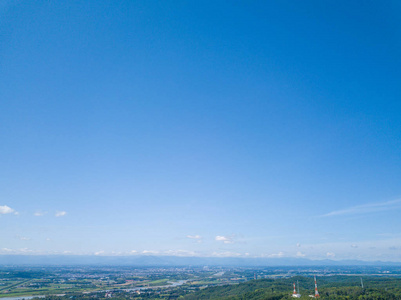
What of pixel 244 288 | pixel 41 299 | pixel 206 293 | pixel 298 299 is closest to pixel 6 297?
pixel 41 299

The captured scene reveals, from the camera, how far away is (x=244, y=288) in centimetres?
8925

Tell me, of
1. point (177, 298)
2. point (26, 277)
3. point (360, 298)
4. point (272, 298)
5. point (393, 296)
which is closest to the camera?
point (360, 298)

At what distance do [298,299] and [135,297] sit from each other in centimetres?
Answer: 5694

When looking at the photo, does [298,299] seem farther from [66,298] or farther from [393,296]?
[66,298]

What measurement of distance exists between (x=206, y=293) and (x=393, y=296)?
2082 inches

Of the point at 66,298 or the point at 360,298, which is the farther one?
the point at 66,298

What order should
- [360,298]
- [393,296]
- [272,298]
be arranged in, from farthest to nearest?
[272,298], [393,296], [360,298]

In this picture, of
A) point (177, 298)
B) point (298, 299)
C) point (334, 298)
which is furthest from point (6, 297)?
point (334, 298)

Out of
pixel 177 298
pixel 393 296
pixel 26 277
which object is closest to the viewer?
pixel 393 296

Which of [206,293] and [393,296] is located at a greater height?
[393,296]

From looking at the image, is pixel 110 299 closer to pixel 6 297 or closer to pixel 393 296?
pixel 6 297

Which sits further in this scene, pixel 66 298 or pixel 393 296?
pixel 66 298

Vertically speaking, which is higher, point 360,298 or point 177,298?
point 360,298

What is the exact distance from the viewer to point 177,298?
85312 millimetres
